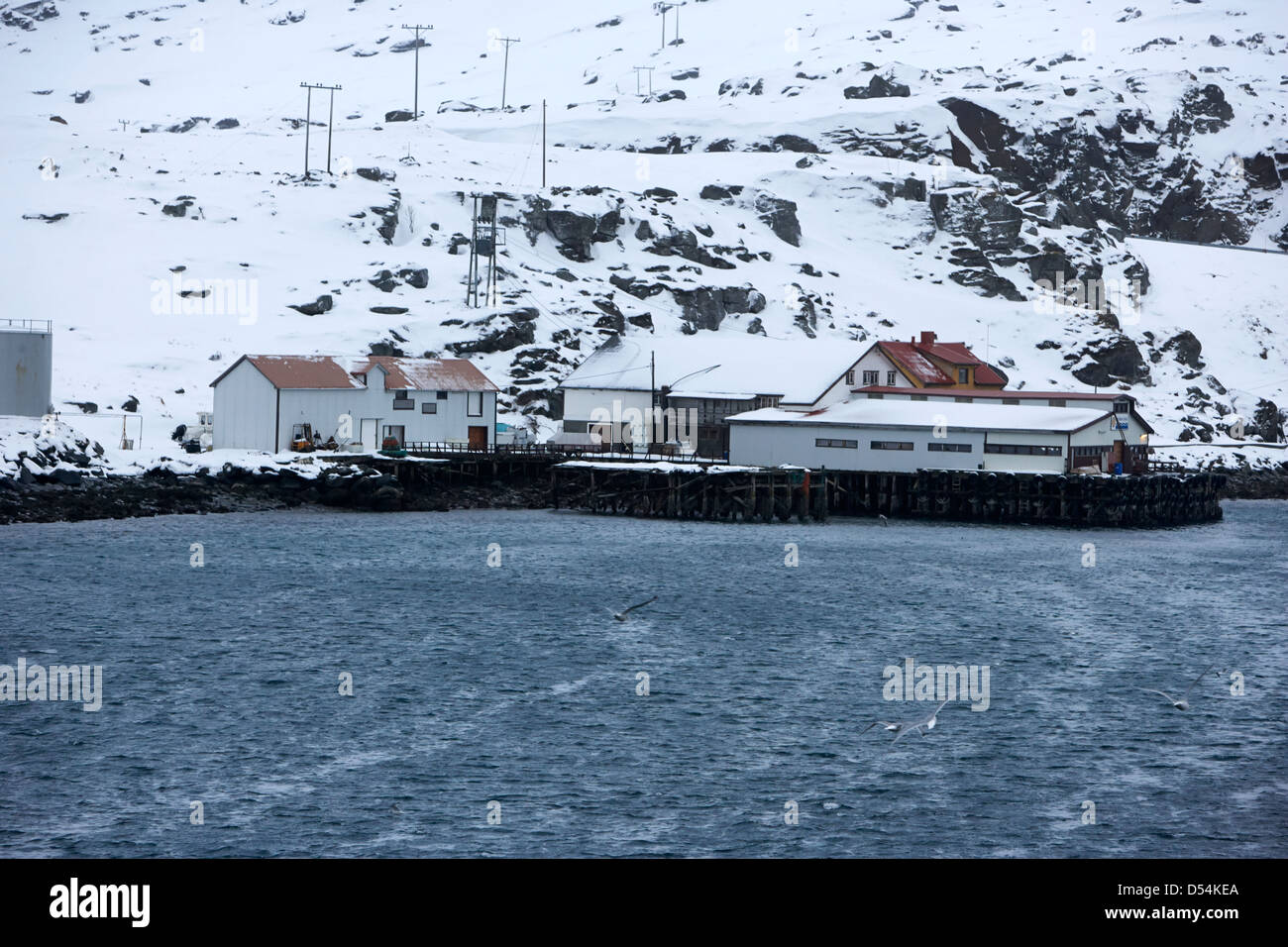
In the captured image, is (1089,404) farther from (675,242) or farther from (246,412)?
(675,242)

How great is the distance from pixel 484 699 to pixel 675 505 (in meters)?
46.7

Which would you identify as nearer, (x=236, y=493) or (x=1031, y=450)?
(x=236, y=493)

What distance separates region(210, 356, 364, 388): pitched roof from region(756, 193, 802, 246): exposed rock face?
249 feet

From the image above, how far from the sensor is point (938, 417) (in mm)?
81750

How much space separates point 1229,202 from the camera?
632 ft

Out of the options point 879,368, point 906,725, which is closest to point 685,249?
point 879,368

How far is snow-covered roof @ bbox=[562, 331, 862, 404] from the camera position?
300ft

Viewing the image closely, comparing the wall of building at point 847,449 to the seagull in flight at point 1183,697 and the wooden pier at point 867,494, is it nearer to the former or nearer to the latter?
the wooden pier at point 867,494

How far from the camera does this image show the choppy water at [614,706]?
24.7 metres

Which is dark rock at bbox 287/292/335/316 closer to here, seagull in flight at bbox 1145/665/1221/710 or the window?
the window

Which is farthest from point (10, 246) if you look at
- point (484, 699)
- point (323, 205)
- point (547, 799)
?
point (547, 799)

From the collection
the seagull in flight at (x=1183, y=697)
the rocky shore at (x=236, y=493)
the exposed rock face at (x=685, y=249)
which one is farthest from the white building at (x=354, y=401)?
the seagull in flight at (x=1183, y=697)

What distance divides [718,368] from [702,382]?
2.26 metres
